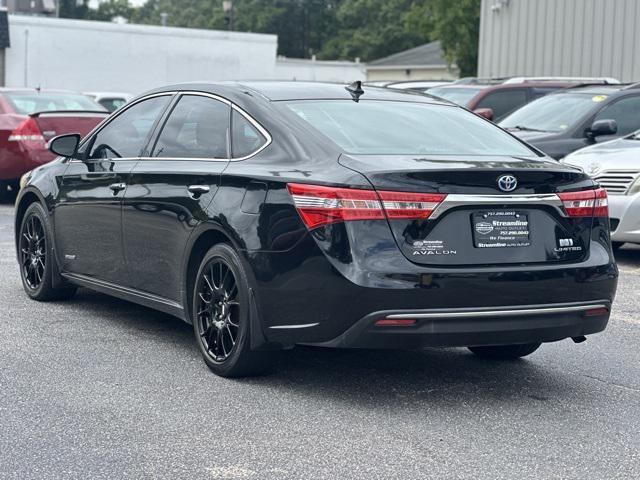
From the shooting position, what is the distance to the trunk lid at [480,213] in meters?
5.65

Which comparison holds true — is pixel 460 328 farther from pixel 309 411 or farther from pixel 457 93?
pixel 457 93

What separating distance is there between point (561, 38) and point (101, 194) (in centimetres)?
2559

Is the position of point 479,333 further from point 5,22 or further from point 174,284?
point 5,22

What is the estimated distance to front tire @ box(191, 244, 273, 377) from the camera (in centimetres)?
610

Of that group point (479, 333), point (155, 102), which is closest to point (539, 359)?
point (479, 333)

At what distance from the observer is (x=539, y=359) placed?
7.05 m

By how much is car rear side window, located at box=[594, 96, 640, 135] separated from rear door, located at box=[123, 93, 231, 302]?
801 centimetres

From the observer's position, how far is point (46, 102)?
18344 millimetres

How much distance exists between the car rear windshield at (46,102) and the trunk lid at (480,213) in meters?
12.7

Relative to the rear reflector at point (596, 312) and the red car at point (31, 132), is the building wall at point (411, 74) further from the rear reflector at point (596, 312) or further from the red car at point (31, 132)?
the rear reflector at point (596, 312)

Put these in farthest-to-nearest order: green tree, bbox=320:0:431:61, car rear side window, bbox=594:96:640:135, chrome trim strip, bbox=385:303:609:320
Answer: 1. green tree, bbox=320:0:431:61
2. car rear side window, bbox=594:96:640:135
3. chrome trim strip, bbox=385:303:609:320

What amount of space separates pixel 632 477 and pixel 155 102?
387 cm

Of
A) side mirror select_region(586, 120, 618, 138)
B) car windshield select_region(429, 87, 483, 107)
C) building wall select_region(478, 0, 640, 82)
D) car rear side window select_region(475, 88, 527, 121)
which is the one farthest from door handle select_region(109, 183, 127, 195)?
building wall select_region(478, 0, 640, 82)

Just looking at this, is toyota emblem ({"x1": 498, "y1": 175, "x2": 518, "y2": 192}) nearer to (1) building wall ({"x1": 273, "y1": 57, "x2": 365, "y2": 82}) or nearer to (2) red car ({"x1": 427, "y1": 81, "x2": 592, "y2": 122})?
(2) red car ({"x1": 427, "y1": 81, "x2": 592, "y2": 122})
